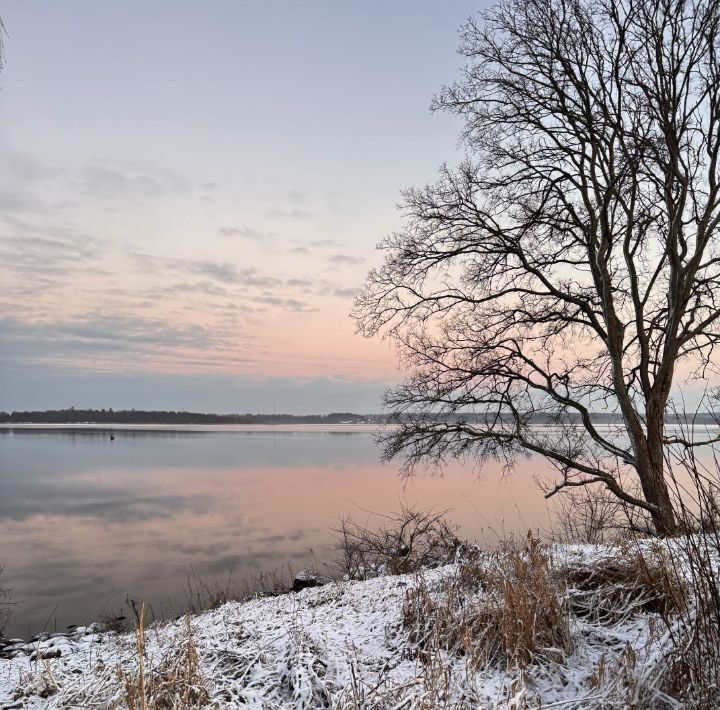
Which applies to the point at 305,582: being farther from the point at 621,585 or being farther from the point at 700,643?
the point at 700,643

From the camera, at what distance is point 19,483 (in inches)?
1380

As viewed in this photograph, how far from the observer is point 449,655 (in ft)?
14.2

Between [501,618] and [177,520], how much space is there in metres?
22.5

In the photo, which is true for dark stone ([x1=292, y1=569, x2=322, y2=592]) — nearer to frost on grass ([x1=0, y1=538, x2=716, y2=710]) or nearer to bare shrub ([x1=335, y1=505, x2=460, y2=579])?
bare shrub ([x1=335, y1=505, x2=460, y2=579])

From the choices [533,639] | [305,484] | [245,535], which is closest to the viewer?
[533,639]

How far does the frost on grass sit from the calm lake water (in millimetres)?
5848

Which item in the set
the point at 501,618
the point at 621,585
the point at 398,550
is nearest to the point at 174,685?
the point at 501,618

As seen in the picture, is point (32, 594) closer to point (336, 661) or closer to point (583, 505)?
point (336, 661)

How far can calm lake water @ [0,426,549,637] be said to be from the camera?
14.9 meters

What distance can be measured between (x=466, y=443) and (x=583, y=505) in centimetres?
445

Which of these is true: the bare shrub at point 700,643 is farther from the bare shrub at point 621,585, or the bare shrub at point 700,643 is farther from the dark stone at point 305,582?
the dark stone at point 305,582

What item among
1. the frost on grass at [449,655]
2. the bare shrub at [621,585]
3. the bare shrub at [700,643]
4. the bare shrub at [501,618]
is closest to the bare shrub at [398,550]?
the frost on grass at [449,655]

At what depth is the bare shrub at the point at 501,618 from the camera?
13.7 feet

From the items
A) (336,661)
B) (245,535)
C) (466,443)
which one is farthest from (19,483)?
(336,661)
